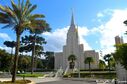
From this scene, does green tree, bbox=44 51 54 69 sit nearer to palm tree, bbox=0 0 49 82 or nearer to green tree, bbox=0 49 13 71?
green tree, bbox=0 49 13 71

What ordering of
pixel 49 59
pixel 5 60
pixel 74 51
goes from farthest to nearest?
pixel 49 59
pixel 74 51
pixel 5 60

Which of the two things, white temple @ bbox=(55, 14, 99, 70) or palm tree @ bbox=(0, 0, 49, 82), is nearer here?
palm tree @ bbox=(0, 0, 49, 82)

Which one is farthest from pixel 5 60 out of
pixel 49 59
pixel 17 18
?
pixel 49 59

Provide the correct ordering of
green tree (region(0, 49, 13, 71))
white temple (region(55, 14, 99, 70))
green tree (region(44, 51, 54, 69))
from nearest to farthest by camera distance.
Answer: green tree (region(0, 49, 13, 71)) → white temple (region(55, 14, 99, 70)) → green tree (region(44, 51, 54, 69))

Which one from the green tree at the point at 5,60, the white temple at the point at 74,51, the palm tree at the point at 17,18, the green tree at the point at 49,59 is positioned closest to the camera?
the palm tree at the point at 17,18

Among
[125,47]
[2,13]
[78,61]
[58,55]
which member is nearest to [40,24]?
[2,13]

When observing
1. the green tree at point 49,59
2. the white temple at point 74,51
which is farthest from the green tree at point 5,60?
the green tree at point 49,59

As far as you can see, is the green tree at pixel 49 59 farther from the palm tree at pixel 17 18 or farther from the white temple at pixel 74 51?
the palm tree at pixel 17 18

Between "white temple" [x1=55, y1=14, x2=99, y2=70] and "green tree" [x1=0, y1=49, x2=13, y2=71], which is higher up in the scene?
"white temple" [x1=55, y1=14, x2=99, y2=70]

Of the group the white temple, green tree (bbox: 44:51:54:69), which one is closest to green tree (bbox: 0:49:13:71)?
the white temple

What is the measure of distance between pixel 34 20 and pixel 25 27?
185 centimetres

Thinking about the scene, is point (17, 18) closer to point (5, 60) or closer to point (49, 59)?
point (5, 60)

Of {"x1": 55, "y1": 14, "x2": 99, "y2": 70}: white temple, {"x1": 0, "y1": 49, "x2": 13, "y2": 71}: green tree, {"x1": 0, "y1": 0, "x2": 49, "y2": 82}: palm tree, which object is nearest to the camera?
{"x1": 0, "y1": 0, "x2": 49, "y2": 82}: palm tree

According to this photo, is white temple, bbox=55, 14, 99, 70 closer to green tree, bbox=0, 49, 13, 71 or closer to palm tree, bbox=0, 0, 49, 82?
green tree, bbox=0, 49, 13, 71
